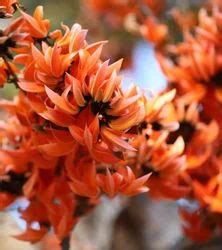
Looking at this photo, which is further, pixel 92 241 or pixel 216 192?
pixel 92 241

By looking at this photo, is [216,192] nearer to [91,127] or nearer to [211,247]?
[211,247]

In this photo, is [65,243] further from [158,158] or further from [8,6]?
[8,6]

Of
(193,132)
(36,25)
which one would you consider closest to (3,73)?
(36,25)

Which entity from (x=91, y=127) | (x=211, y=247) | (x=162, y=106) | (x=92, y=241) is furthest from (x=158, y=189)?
(x=92, y=241)

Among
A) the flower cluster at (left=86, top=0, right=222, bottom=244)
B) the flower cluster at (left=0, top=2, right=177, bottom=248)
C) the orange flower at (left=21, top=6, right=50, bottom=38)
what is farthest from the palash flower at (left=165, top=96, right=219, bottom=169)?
the orange flower at (left=21, top=6, right=50, bottom=38)

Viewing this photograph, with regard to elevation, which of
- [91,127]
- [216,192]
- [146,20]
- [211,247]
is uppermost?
[91,127]

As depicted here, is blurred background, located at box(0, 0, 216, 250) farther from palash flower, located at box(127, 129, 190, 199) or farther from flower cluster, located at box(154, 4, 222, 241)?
palash flower, located at box(127, 129, 190, 199)
